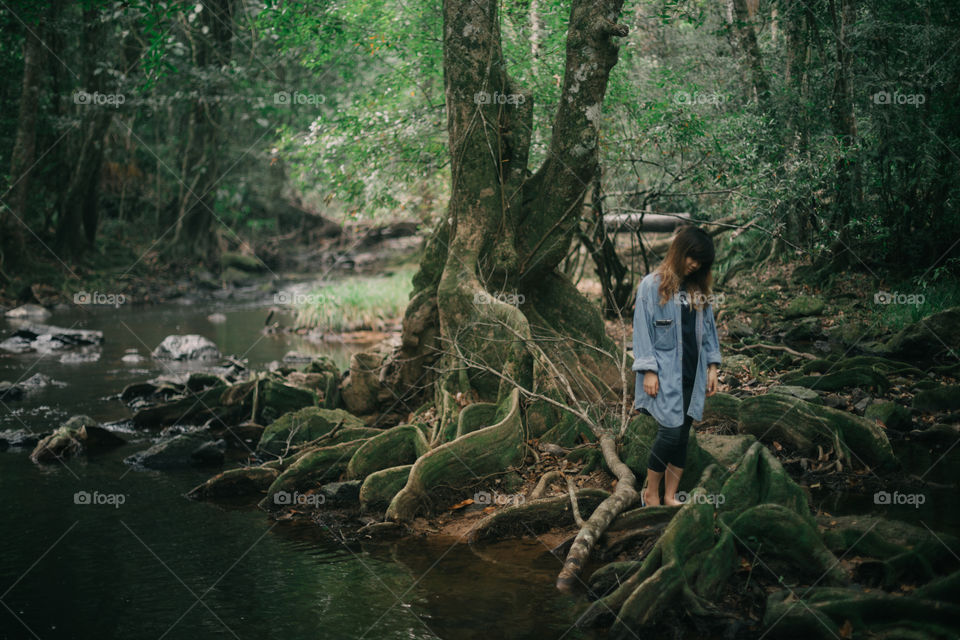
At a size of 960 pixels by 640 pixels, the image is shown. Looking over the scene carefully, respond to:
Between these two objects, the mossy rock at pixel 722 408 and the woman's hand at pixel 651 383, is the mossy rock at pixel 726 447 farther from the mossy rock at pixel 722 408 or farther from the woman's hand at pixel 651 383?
the woman's hand at pixel 651 383

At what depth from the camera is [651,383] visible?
535cm

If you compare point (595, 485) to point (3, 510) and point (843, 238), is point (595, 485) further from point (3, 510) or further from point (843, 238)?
point (843, 238)

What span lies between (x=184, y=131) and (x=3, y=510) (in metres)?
24.9

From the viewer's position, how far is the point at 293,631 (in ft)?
15.1

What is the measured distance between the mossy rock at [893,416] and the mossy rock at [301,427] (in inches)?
206

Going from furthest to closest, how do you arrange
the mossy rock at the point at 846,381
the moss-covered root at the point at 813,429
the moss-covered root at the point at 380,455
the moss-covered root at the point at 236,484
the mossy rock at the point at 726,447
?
the mossy rock at the point at 846,381 → the moss-covered root at the point at 236,484 → the moss-covered root at the point at 380,455 → the moss-covered root at the point at 813,429 → the mossy rock at the point at 726,447

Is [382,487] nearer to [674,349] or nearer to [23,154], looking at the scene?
[674,349]

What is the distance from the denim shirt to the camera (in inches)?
211

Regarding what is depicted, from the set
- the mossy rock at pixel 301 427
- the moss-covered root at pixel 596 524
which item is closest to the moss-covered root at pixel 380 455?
the mossy rock at pixel 301 427

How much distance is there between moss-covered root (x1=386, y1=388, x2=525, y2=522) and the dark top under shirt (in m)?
1.85

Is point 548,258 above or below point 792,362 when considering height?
above

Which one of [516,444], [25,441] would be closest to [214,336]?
[25,441]

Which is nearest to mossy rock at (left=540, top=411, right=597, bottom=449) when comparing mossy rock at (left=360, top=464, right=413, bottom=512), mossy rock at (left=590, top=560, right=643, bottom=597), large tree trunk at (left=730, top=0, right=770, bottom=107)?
mossy rock at (left=360, top=464, right=413, bottom=512)

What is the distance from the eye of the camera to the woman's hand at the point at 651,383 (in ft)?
17.5
